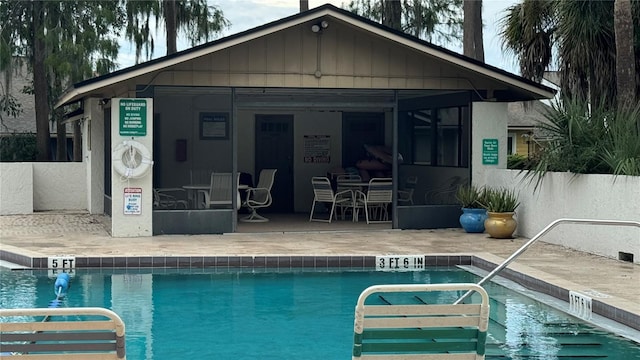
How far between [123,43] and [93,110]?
7.04 m

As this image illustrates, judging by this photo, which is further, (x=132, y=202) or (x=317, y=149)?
(x=317, y=149)

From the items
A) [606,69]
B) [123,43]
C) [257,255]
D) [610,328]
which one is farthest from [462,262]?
[123,43]

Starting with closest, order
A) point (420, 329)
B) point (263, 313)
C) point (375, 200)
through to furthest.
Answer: point (420, 329), point (263, 313), point (375, 200)

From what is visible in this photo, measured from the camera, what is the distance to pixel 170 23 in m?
22.0

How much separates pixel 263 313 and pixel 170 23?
49.6 ft

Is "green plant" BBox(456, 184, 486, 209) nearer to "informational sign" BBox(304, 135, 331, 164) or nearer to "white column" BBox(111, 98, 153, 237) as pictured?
"informational sign" BBox(304, 135, 331, 164)

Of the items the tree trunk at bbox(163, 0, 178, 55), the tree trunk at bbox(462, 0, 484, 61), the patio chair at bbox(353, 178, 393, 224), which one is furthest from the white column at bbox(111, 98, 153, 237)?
the tree trunk at bbox(163, 0, 178, 55)

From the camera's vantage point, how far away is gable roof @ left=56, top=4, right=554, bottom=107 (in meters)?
12.3

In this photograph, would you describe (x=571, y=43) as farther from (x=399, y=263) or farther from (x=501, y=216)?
(x=399, y=263)

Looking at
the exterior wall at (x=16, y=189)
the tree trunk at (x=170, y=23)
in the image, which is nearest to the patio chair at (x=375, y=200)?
the exterior wall at (x=16, y=189)

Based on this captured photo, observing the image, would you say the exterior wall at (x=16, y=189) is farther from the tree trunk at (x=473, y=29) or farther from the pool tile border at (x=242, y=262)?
the tree trunk at (x=473, y=29)

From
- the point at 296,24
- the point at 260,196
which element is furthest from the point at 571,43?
the point at 260,196

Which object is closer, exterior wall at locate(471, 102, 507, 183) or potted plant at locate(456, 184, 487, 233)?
potted plant at locate(456, 184, 487, 233)

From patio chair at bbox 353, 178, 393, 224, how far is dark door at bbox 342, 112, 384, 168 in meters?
1.92
